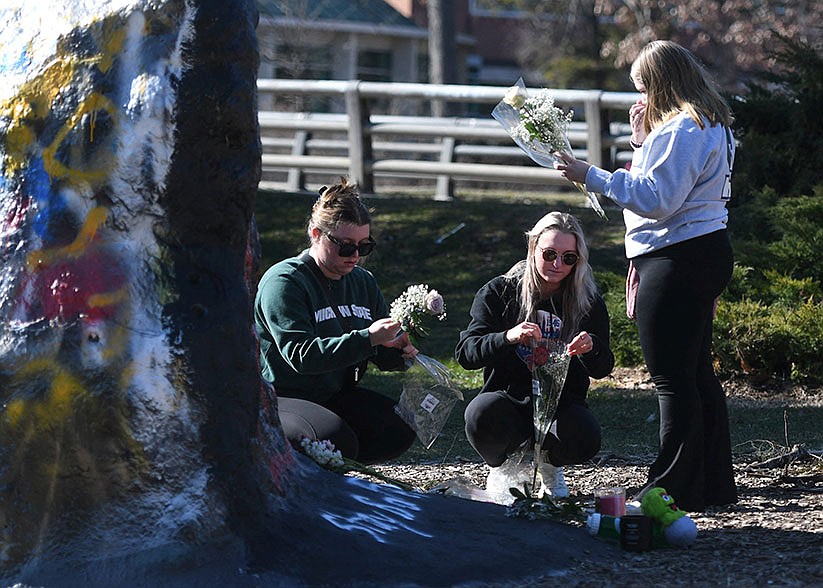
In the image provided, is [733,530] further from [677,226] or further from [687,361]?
[677,226]

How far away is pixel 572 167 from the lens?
5.17m

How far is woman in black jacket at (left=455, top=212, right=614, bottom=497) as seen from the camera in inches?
205

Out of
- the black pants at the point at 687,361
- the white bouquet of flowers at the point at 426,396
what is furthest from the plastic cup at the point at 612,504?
the white bouquet of flowers at the point at 426,396

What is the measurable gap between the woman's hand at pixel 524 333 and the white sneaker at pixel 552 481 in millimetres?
610

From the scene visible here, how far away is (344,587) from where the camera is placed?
394cm

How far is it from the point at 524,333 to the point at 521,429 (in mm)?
511

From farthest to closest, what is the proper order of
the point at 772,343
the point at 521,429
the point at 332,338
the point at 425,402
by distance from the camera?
the point at 772,343 → the point at 425,402 → the point at 521,429 → the point at 332,338

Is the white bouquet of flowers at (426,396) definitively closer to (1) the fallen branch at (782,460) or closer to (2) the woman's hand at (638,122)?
(2) the woman's hand at (638,122)

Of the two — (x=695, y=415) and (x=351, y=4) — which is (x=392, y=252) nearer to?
(x=695, y=415)

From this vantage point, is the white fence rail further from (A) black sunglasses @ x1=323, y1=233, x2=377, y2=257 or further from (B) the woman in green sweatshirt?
(A) black sunglasses @ x1=323, y1=233, x2=377, y2=257

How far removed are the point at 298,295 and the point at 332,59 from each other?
28394 millimetres

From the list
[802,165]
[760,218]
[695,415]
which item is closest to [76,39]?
[695,415]

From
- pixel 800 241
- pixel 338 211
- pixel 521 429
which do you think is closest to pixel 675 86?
pixel 338 211

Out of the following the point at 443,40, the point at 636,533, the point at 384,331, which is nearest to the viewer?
the point at 636,533
